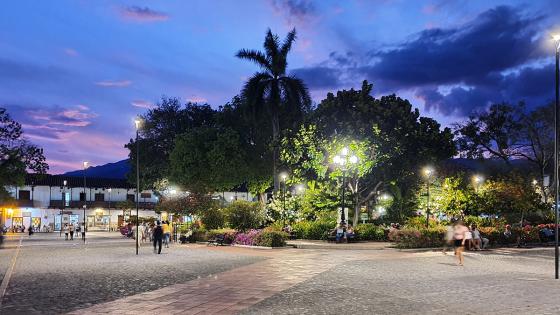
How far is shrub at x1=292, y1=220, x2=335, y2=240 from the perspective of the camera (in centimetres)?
3344

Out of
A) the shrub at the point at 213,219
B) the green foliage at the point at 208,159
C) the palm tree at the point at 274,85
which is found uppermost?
the palm tree at the point at 274,85

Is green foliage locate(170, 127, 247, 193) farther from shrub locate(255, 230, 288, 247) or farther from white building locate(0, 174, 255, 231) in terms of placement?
shrub locate(255, 230, 288, 247)

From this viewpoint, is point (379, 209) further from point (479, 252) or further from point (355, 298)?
point (355, 298)

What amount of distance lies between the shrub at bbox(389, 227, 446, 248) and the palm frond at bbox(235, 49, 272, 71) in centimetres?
2067

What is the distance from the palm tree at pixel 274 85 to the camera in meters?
43.9

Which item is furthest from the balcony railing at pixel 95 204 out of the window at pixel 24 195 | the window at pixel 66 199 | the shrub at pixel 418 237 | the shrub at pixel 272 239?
the shrub at pixel 418 237

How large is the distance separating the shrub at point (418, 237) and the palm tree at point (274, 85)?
17866 mm

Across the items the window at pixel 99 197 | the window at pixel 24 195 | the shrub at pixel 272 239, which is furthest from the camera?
the window at pixel 99 197

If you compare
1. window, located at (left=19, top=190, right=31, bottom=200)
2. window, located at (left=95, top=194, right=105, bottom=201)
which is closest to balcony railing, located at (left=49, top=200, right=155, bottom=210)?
window, located at (left=95, top=194, right=105, bottom=201)

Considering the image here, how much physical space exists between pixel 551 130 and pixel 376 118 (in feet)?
65.4

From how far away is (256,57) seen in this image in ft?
146

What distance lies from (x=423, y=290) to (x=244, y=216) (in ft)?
78.3

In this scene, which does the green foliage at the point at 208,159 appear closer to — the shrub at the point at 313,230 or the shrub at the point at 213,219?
the shrub at the point at 213,219

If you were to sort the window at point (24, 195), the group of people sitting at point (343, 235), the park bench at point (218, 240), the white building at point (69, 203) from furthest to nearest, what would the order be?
the window at point (24, 195)
the white building at point (69, 203)
the park bench at point (218, 240)
the group of people sitting at point (343, 235)
